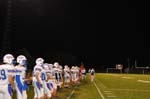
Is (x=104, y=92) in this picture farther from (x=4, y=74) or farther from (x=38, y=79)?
(x=4, y=74)

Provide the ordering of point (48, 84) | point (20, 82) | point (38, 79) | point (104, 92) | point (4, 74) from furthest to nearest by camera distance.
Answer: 1. point (104, 92)
2. point (48, 84)
3. point (38, 79)
4. point (20, 82)
5. point (4, 74)

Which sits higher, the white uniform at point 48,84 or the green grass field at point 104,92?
the white uniform at point 48,84

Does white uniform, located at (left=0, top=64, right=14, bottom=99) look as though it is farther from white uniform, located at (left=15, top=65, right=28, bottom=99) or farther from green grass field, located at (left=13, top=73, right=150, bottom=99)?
green grass field, located at (left=13, top=73, right=150, bottom=99)

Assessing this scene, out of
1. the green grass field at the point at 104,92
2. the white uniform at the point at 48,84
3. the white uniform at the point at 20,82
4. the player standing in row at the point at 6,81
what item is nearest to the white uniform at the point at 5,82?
the player standing in row at the point at 6,81

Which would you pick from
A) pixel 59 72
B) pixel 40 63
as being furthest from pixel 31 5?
pixel 40 63

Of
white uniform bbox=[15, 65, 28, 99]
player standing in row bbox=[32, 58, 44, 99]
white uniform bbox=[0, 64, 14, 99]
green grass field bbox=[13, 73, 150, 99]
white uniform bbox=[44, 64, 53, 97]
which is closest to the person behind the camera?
white uniform bbox=[0, 64, 14, 99]

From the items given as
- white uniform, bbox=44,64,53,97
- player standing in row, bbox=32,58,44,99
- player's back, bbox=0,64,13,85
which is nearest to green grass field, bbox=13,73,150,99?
white uniform, bbox=44,64,53,97

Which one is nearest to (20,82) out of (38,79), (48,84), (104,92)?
(38,79)

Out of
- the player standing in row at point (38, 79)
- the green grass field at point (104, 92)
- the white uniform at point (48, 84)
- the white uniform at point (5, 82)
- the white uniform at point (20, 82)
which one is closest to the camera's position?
the white uniform at point (5, 82)

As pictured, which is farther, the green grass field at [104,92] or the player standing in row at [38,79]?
the green grass field at [104,92]

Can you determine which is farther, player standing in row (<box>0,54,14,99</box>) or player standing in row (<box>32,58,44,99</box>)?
player standing in row (<box>32,58,44,99</box>)

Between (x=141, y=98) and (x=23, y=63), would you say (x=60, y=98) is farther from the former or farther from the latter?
(x=23, y=63)

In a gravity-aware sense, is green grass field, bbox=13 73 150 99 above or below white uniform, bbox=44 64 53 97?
below

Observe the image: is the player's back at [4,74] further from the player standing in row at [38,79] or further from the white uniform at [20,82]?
the player standing in row at [38,79]
